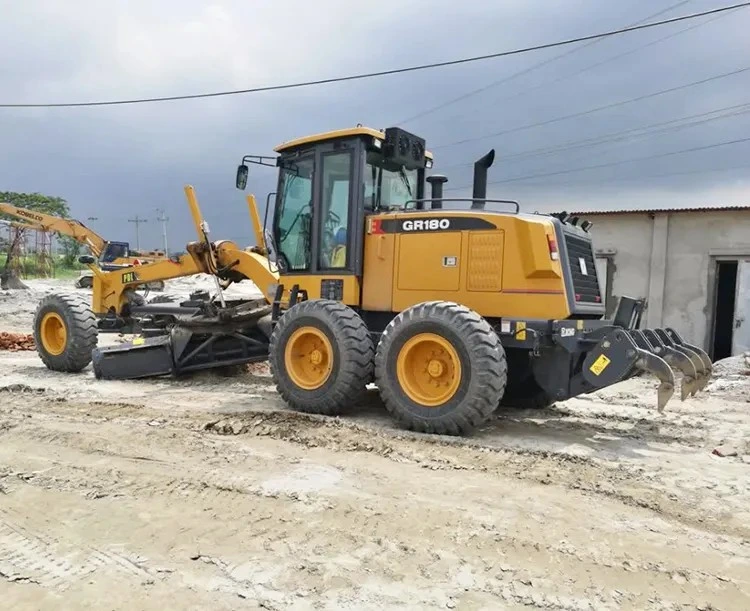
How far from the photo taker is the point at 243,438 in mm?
5578

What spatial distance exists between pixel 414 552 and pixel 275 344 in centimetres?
375

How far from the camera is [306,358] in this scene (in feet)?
22.5

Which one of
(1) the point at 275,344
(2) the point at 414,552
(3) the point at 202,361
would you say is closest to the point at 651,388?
(1) the point at 275,344

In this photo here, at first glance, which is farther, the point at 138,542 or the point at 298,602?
the point at 138,542

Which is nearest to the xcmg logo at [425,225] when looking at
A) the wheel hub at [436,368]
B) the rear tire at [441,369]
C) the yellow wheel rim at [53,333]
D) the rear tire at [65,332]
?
the rear tire at [441,369]

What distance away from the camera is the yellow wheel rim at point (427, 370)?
5.85 metres

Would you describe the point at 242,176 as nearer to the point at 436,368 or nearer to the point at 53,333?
the point at 436,368

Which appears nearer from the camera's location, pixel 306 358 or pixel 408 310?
pixel 408 310

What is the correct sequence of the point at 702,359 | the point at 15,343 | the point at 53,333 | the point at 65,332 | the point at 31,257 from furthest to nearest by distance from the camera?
the point at 31,257 → the point at 15,343 → the point at 53,333 → the point at 65,332 → the point at 702,359

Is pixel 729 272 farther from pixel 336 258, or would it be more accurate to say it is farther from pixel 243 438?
pixel 243 438

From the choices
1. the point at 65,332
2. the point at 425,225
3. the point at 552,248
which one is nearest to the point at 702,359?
the point at 552,248

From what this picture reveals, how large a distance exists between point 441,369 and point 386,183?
2471 millimetres

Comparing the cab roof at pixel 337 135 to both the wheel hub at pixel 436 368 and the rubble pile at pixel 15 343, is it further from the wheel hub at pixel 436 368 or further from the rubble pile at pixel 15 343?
the rubble pile at pixel 15 343

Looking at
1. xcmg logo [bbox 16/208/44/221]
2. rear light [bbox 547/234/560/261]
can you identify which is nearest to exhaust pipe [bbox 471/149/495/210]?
rear light [bbox 547/234/560/261]
